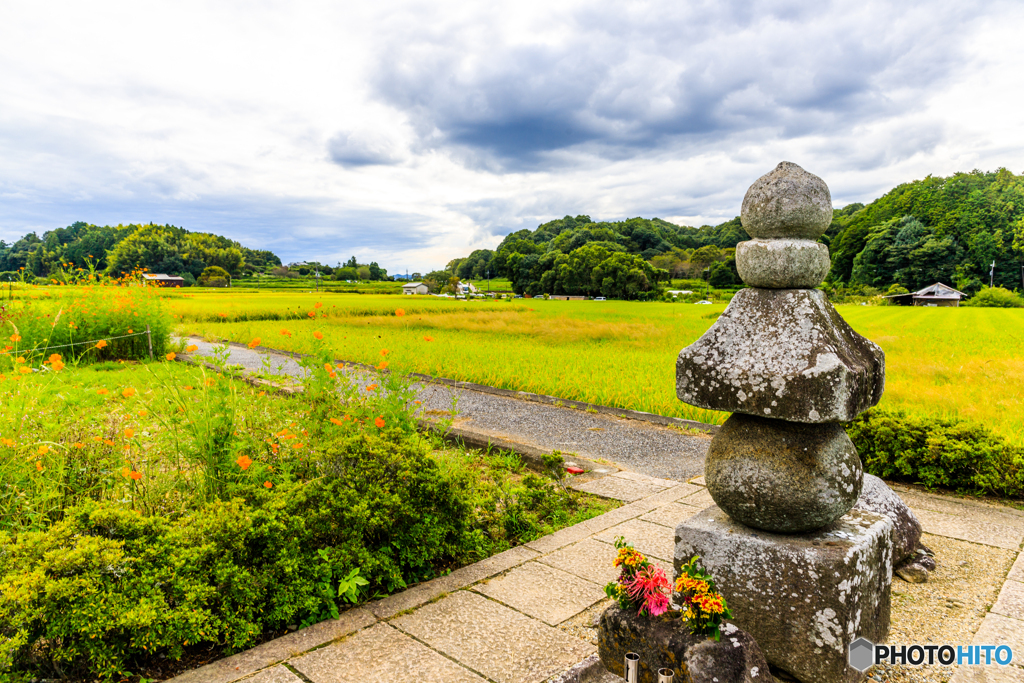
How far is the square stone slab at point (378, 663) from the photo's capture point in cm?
224

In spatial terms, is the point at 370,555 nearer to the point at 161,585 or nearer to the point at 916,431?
the point at 161,585

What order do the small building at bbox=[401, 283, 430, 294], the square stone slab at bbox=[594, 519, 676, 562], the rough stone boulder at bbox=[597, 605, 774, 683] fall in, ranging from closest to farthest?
the rough stone boulder at bbox=[597, 605, 774, 683], the square stone slab at bbox=[594, 519, 676, 562], the small building at bbox=[401, 283, 430, 294]

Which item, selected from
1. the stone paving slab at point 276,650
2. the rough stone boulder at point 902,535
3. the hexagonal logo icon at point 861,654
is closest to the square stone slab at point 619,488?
the rough stone boulder at point 902,535

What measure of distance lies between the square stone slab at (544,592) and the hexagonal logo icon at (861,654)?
1.17 metres

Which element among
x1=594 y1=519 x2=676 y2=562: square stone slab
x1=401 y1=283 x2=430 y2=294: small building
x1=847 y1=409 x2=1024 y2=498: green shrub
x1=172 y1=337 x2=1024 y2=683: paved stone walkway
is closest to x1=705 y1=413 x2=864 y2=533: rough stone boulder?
x1=172 y1=337 x2=1024 y2=683: paved stone walkway

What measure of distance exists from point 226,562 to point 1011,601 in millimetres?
4158

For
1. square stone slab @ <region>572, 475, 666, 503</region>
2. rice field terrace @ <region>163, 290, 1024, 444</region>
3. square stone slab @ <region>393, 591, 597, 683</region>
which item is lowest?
square stone slab @ <region>572, 475, 666, 503</region>

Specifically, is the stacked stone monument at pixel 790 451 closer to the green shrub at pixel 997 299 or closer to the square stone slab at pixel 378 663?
the square stone slab at pixel 378 663

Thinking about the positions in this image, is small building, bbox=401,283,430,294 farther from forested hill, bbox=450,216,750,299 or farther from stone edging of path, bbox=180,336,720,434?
stone edging of path, bbox=180,336,720,434

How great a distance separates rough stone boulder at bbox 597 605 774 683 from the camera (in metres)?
1.97

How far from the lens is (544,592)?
2.98 metres

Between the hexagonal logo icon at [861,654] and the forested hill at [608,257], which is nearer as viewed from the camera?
the hexagonal logo icon at [861,654]

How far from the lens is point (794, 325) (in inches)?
91.0

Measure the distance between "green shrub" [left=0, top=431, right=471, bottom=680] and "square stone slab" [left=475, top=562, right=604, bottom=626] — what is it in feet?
1.34
